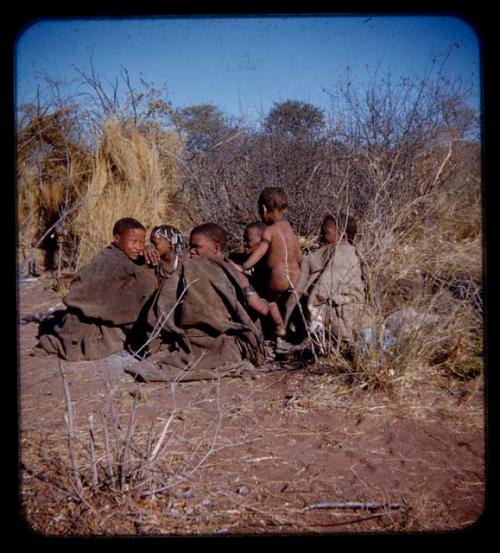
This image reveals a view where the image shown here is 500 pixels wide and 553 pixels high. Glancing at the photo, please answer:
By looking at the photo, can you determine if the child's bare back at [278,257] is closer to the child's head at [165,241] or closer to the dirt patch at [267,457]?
the child's head at [165,241]

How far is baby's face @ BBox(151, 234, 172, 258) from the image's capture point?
15.9 ft

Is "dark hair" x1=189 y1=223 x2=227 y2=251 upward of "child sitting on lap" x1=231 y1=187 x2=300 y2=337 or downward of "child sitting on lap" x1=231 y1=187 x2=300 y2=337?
upward

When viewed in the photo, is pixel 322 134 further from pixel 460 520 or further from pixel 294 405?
pixel 460 520


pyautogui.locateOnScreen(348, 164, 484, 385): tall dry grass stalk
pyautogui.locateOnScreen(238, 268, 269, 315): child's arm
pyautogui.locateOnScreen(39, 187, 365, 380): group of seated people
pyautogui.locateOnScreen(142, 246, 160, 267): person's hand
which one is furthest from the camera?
pyautogui.locateOnScreen(142, 246, 160, 267): person's hand

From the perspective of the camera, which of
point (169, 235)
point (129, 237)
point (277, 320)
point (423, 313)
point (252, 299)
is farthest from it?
point (169, 235)

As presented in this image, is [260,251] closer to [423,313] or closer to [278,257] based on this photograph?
[278,257]

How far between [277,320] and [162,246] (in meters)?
1.26

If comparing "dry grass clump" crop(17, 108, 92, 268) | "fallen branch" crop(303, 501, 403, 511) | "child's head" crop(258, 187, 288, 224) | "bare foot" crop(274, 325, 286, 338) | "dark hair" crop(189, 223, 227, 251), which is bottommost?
"fallen branch" crop(303, 501, 403, 511)

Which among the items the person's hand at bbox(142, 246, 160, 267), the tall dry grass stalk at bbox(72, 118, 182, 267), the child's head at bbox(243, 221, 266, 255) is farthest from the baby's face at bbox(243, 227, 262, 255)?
the tall dry grass stalk at bbox(72, 118, 182, 267)

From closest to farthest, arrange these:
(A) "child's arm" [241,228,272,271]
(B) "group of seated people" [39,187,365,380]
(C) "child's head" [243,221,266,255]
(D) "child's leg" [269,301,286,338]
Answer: (B) "group of seated people" [39,187,365,380] → (D) "child's leg" [269,301,286,338] → (A) "child's arm" [241,228,272,271] → (C) "child's head" [243,221,266,255]

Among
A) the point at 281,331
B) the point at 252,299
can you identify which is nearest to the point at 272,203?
the point at 252,299

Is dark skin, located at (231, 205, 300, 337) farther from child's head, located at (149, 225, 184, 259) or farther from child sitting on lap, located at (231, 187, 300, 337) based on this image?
child's head, located at (149, 225, 184, 259)

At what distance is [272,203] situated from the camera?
16.8 feet

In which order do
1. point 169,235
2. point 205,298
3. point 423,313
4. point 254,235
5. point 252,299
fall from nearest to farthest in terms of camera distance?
point 423,313, point 205,298, point 252,299, point 169,235, point 254,235
